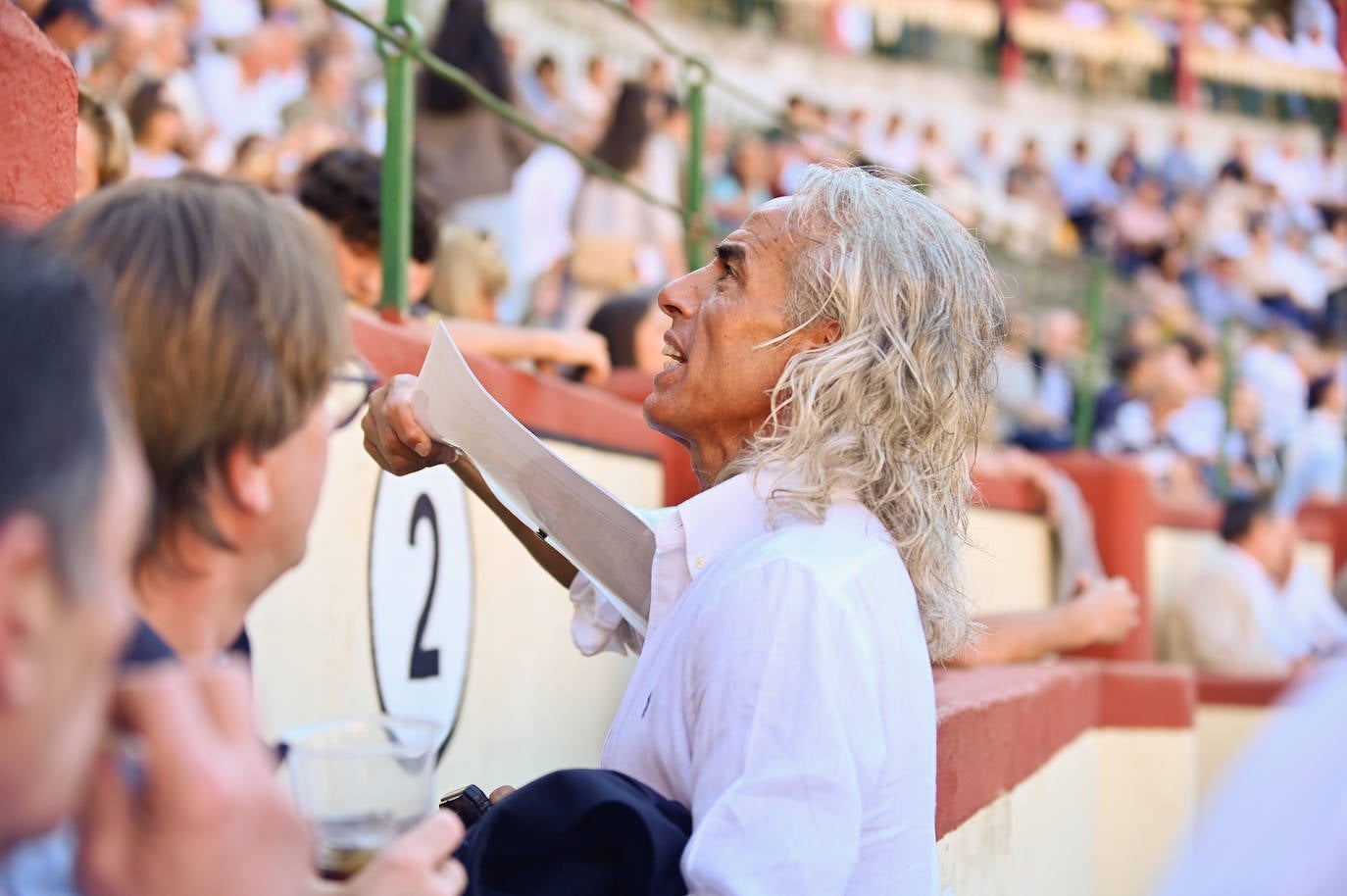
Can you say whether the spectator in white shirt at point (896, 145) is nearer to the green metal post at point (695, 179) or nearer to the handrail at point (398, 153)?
the green metal post at point (695, 179)

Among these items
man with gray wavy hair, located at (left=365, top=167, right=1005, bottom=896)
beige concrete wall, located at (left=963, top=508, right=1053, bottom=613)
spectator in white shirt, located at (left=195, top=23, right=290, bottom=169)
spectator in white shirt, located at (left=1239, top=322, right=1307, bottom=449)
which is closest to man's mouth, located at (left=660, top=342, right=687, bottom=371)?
man with gray wavy hair, located at (left=365, top=167, right=1005, bottom=896)

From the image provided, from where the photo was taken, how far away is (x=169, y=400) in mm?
1106

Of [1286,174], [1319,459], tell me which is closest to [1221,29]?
[1286,174]

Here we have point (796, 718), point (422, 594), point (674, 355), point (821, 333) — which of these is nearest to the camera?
point (796, 718)

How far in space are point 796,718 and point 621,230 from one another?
462 cm

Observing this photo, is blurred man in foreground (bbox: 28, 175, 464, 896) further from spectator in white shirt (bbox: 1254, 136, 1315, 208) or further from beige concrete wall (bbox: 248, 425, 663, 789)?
spectator in white shirt (bbox: 1254, 136, 1315, 208)

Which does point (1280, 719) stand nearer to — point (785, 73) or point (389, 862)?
point (389, 862)

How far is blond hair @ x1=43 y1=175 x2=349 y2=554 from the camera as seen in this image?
110cm

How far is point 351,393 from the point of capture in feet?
9.39

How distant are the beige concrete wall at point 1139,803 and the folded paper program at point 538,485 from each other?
3234 mm

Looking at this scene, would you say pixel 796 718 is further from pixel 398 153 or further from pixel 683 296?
pixel 398 153

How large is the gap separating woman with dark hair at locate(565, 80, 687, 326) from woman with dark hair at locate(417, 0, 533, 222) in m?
0.82

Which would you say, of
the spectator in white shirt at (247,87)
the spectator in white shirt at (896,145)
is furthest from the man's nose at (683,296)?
the spectator in white shirt at (896,145)

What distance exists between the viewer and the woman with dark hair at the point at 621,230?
5.96 m
